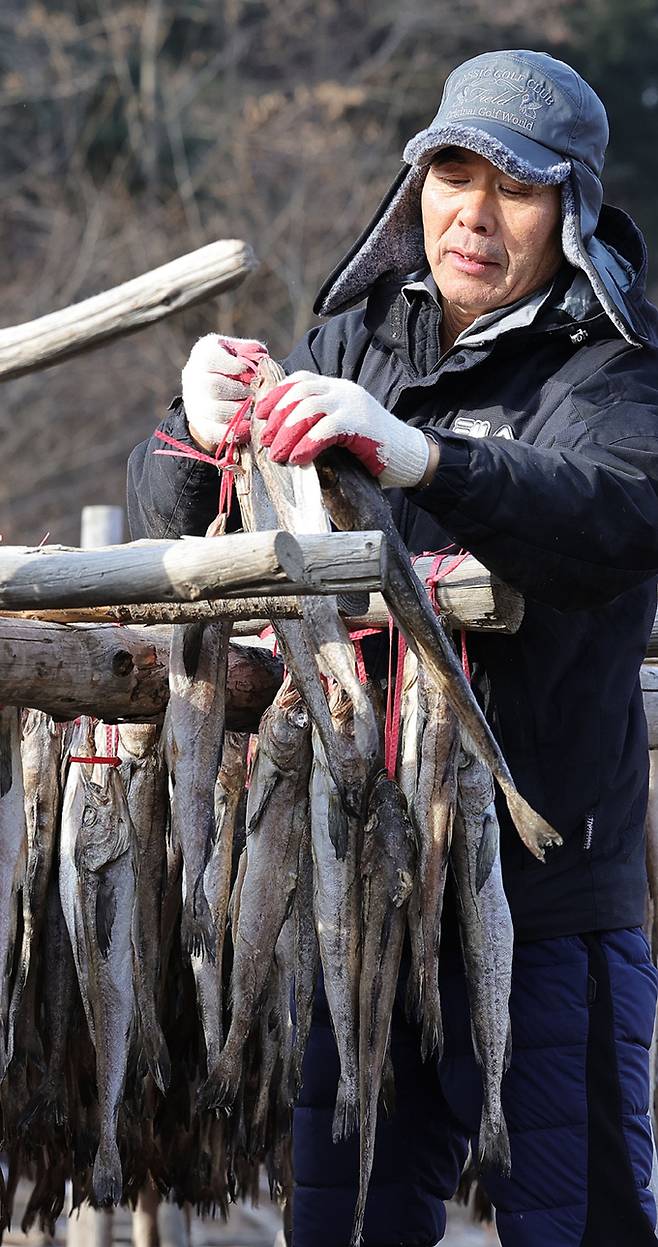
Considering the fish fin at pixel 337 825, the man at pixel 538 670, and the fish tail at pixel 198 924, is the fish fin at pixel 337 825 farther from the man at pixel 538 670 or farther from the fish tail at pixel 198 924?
the man at pixel 538 670

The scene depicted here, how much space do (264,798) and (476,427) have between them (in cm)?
76

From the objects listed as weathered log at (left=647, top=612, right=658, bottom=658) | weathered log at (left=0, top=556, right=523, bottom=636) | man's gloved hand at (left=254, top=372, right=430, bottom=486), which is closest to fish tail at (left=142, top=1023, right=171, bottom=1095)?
weathered log at (left=0, top=556, right=523, bottom=636)

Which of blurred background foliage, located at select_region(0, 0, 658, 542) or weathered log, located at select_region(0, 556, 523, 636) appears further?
blurred background foliage, located at select_region(0, 0, 658, 542)

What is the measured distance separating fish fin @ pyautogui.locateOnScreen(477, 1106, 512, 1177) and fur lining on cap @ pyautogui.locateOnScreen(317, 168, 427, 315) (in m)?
1.59

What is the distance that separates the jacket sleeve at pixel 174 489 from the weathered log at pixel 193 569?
0.62 meters

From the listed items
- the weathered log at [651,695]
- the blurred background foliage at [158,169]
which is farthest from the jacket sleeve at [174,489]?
the blurred background foliage at [158,169]

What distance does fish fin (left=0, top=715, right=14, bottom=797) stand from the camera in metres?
2.58

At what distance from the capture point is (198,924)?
2514 millimetres

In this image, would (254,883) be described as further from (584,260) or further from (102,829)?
(584,260)

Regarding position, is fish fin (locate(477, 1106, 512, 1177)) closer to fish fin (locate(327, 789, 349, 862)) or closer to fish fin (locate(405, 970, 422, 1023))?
fish fin (locate(405, 970, 422, 1023))

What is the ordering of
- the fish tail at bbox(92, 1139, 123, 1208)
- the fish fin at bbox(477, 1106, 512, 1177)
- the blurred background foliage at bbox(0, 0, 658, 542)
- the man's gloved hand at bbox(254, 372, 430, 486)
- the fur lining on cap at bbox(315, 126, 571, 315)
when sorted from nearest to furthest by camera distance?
the man's gloved hand at bbox(254, 372, 430, 486), the fish fin at bbox(477, 1106, 512, 1177), the fish tail at bbox(92, 1139, 123, 1208), the fur lining on cap at bbox(315, 126, 571, 315), the blurred background foliage at bbox(0, 0, 658, 542)

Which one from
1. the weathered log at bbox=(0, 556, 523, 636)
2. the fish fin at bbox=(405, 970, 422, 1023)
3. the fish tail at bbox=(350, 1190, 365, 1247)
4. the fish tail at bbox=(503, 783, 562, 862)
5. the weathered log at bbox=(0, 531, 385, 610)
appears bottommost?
the fish tail at bbox=(350, 1190, 365, 1247)

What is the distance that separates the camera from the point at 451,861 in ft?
8.60

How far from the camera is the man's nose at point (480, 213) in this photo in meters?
2.77
